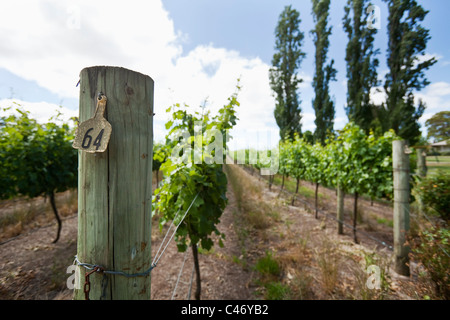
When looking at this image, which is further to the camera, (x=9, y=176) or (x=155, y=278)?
(x=9, y=176)

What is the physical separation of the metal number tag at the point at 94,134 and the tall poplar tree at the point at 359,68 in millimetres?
23531

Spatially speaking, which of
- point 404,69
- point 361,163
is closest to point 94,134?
point 361,163

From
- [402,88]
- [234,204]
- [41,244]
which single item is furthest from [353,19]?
[41,244]

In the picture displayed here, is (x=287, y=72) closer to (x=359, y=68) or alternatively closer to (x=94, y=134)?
(x=359, y=68)

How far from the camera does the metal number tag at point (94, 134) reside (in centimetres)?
72

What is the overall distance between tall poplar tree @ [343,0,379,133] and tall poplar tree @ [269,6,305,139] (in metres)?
5.58

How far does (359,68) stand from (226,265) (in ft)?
84.7

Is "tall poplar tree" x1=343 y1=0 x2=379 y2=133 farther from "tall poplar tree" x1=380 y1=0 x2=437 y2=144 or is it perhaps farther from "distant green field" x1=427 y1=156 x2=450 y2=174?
"distant green field" x1=427 y1=156 x2=450 y2=174

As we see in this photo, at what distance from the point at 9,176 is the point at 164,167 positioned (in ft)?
14.3
